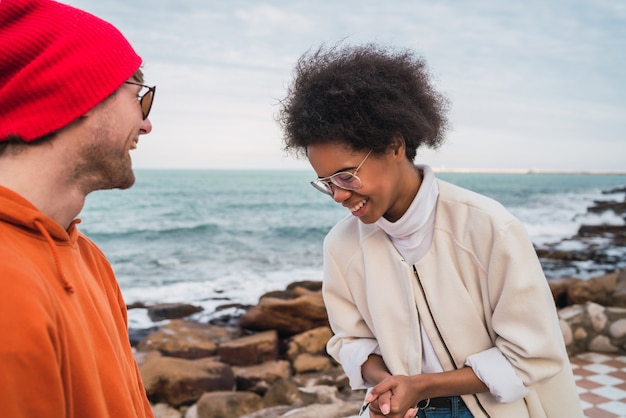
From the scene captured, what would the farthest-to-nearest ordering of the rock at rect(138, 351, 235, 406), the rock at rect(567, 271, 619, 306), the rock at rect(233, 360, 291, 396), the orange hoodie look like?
the rock at rect(567, 271, 619, 306) → the rock at rect(233, 360, 291, 396) → the rock at rect(138, 351, 235, 406) → the orange hoodie

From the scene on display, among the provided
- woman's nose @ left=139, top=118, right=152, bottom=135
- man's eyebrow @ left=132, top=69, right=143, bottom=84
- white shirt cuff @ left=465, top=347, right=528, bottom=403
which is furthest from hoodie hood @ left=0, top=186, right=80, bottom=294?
white shirt cuff @ left=465, top=347, right=528, bottom=403

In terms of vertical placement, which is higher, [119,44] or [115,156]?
[119,44]

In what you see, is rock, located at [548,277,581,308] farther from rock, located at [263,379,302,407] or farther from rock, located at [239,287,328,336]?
rock, located at [263,379,302,407]

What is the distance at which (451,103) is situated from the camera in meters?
2.15

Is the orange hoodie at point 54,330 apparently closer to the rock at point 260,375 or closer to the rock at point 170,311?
the rock at point 260,375

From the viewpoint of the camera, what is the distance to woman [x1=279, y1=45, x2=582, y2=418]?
176 cm

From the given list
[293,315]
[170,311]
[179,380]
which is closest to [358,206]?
[179,380]

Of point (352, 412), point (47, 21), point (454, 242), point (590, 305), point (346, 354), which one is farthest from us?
point (590, 305)

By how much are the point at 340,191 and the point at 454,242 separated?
45cm

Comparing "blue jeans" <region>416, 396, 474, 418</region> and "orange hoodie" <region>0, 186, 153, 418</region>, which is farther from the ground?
"orange hoodie" <region>0, 186, 153, 418</region>

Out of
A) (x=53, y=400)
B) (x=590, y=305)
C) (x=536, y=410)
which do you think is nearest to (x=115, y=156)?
(x=53, y=400)

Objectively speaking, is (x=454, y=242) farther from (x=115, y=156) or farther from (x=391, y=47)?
(x=115, y=156)

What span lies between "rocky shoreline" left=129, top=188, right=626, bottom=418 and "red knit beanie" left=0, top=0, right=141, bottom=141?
9.94ft

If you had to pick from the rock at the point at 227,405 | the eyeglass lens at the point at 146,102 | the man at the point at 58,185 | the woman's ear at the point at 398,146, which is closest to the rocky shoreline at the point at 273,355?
the rock at the point at 227,405
